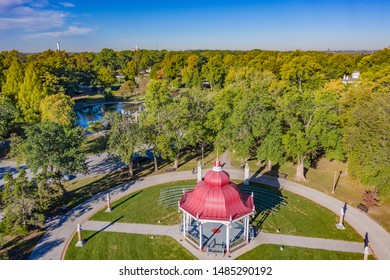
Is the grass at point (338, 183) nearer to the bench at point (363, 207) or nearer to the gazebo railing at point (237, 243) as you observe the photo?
the bench at point (363, 207)

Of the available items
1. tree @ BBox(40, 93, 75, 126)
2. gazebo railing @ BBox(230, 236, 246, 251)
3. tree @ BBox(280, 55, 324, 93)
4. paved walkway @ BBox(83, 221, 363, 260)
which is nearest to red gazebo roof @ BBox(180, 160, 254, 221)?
gazebo railing @ BBox(230, 236, 246, 251)

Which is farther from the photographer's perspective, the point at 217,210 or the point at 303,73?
the point at 303,73

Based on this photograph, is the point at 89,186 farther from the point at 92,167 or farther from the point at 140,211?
the point at 140,211

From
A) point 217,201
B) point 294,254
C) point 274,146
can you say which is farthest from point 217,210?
point 274,146

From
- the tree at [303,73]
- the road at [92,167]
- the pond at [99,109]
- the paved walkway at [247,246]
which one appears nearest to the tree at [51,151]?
the paved walkway at [247,246]
